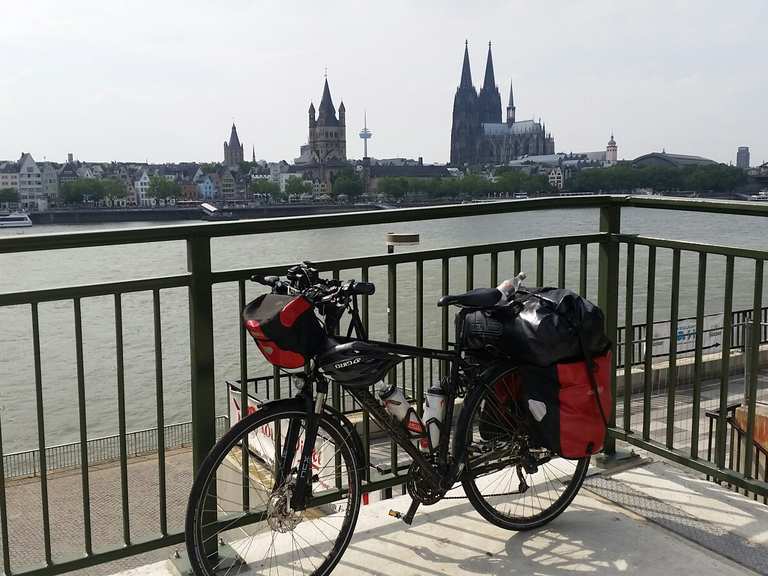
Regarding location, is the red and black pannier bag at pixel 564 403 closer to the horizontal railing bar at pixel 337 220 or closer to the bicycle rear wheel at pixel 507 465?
the bicycle rear wheel at pixel 507 465

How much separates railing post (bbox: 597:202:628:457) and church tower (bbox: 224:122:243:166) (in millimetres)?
135785

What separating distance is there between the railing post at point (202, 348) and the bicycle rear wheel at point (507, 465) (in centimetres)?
70

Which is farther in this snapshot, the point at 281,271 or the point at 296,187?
the point at 296,187

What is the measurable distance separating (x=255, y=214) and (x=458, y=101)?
7887 centimetres

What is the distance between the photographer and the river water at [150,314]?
16641mm

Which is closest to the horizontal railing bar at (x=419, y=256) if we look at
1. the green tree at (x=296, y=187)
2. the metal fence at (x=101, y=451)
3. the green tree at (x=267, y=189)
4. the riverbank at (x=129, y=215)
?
the metal fence at (x=101, y=451)

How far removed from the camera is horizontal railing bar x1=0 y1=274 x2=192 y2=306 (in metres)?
1.98

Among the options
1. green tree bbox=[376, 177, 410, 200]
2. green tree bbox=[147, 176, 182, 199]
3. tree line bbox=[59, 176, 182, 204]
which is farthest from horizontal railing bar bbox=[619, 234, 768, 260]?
green tree bbox=[147, 176, 182, 199]

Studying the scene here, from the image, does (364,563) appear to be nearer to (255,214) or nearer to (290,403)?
(290,403)

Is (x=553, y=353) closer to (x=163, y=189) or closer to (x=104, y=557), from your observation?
(x=104, y=557)

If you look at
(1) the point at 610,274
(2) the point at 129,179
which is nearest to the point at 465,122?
(2) the point at 129,179

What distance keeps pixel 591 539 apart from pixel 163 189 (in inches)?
3683

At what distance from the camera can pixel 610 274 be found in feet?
10.3

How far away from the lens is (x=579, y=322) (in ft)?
7.39
